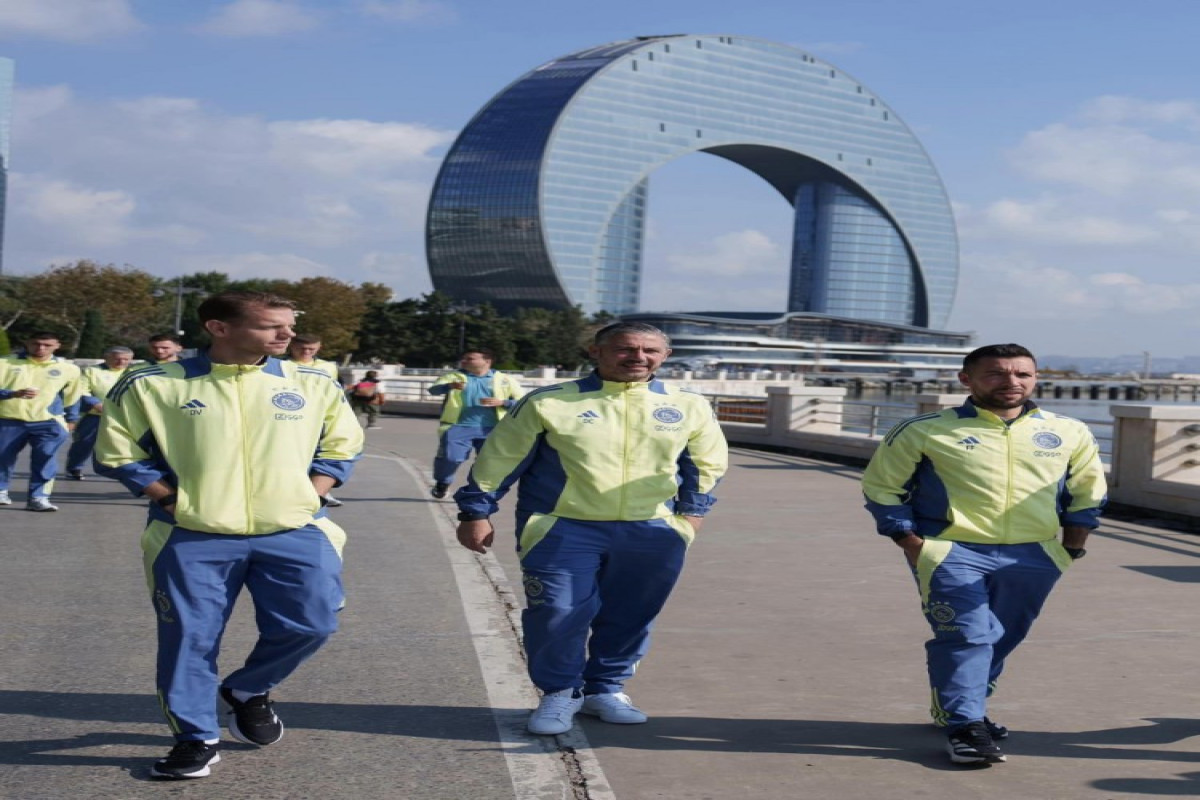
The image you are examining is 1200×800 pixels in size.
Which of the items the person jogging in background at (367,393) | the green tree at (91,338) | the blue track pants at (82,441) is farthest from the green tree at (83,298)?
the blue track pants at (82,441)

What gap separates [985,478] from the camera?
5.42 meters

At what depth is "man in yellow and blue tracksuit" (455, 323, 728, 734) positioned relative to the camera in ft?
18.0

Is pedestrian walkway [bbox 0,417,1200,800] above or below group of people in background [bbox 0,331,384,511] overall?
below

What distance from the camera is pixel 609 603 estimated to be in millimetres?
5684

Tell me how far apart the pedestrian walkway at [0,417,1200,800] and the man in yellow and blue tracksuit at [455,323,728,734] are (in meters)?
0.31

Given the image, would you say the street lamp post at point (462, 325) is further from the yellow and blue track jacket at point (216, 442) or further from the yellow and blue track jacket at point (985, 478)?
the yellow and blue track jacket at point (216, 442)

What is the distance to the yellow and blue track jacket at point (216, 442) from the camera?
16.2 ft

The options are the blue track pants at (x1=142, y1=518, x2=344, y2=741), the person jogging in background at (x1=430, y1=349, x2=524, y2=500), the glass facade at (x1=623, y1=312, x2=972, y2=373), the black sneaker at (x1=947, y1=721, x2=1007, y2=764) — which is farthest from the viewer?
the glass facade at (x1=623, y1=312, x2=972, y2=373)

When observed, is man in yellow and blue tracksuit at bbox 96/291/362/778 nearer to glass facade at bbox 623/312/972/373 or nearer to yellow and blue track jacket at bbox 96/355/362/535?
yellow and blue track jacket at bbox 96/355/362/535

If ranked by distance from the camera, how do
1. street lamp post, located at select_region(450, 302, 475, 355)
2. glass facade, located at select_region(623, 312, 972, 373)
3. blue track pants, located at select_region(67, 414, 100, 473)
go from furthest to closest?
1. glass facade, located at select_region(623, 312, 972, 373)
2. street lamp post, located at select_region(450, 302, 475, 355)
3. blue track pants, located at select_region(67, 414, 100, 473)

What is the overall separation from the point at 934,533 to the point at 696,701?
127cm

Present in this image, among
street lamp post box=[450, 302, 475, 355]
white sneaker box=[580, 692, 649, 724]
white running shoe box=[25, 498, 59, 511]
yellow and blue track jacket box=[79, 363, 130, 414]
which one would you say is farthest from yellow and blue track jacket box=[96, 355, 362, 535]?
street lamp post box=[450, 302, 475, 355]

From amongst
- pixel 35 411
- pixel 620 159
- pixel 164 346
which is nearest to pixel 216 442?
pixel 164 346

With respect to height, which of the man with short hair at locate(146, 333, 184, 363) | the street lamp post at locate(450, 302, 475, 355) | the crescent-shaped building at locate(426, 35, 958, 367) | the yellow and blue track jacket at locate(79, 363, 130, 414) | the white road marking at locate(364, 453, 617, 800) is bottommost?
the white road marking at locate(364, 453, 617, 800)
